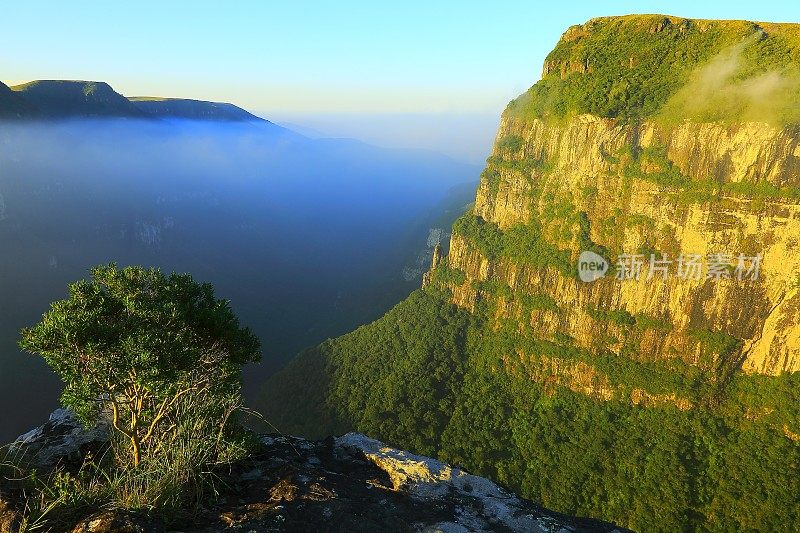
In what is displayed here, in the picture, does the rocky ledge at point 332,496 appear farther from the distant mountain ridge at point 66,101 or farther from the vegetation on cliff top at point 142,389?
the distant mountain ridge at point 66,101

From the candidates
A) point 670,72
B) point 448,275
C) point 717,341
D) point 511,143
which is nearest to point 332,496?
point 717,341

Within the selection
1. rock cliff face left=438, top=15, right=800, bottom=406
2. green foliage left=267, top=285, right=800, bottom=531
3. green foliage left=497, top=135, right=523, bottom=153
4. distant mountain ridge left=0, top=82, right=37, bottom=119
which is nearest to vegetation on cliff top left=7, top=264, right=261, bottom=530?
green foliage left=267, top=285, right=800, bottom=531

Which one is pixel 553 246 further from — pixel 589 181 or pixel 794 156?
pixel 794 156

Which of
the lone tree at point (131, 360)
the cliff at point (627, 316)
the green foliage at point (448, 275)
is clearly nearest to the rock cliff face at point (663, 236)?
the cliff at point (627, 316)

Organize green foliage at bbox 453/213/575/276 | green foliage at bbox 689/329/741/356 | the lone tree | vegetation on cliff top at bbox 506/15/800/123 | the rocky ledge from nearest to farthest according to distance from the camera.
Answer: the rocky ledge, the lone tree, vegetation on cliff top at bbox 506/15/800/123, green foliage at bbox 689/329/741/356, green foliage at bbox 453/213/575/276

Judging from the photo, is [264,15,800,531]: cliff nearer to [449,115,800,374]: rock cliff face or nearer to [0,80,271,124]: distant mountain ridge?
→ [449,115,800,374]: rock cliff face
